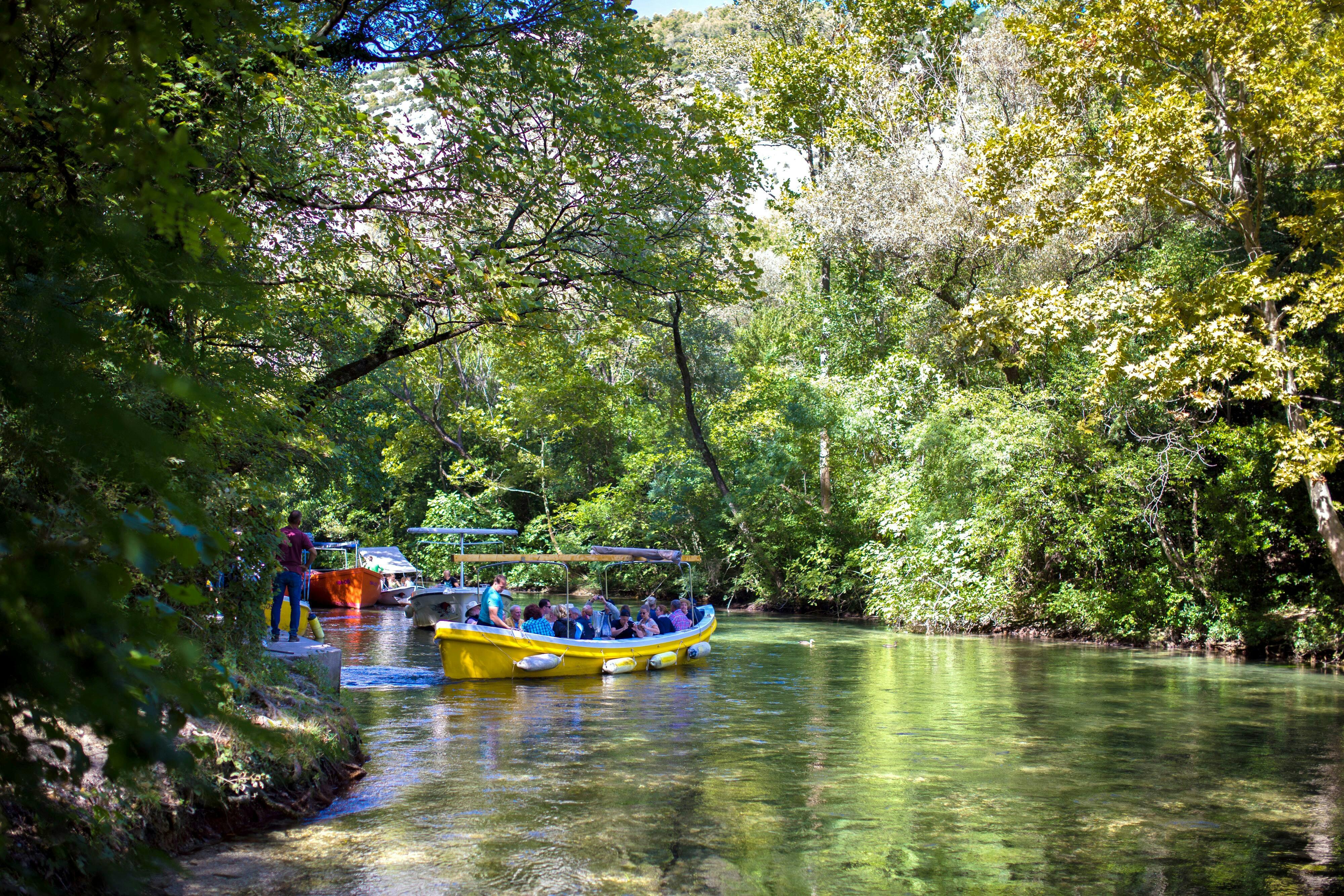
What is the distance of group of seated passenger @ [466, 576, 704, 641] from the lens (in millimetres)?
17000

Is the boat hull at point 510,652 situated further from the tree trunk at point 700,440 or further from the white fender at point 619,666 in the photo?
the tree trunk at point 700,440

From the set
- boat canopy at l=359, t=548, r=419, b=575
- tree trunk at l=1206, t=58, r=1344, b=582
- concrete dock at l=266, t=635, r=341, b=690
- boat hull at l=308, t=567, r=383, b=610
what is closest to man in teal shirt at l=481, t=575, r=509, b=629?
concrete dock at l=266, t=635, r=341, b=690

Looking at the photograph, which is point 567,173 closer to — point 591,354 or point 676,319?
point 676,319

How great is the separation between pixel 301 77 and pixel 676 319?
1909 cm

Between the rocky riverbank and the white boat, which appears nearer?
the rocky riverbank

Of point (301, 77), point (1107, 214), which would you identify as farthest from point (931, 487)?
point (301, 77)

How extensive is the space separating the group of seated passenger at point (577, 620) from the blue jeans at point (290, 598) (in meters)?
3.21

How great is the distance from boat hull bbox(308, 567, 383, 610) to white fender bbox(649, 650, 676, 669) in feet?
64.0

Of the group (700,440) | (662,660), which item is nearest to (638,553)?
(662,660)

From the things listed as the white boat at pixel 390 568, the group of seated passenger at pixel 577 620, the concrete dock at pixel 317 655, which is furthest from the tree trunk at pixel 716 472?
the concrete dock at pixel 317 655

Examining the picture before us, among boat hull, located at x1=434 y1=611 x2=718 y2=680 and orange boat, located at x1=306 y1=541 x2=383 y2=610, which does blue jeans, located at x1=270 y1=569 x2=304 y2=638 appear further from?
orange boat, located at x1=306 y1=541 x2=383 y2=610

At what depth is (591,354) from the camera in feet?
113

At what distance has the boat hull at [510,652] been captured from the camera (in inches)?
635

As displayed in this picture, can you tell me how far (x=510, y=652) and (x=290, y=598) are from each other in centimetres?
408
